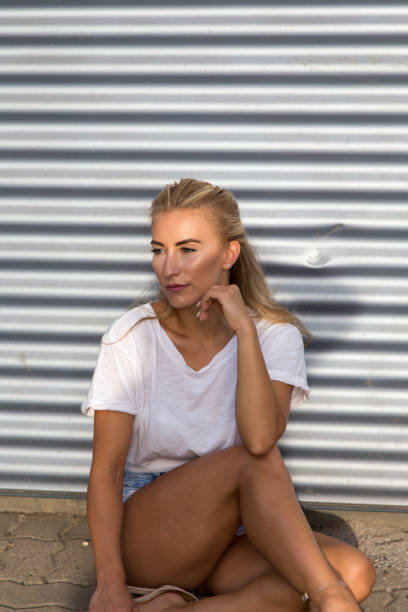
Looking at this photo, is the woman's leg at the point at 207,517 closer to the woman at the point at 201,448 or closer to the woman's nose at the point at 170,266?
the woman at the point at 201,448

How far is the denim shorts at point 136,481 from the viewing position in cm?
287

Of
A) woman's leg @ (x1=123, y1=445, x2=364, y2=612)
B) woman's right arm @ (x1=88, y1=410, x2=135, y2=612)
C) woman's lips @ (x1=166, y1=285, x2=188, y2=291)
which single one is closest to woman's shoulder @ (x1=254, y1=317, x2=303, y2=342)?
woman's lips @ (x1=166, y1=285, x2=188, y2=291)

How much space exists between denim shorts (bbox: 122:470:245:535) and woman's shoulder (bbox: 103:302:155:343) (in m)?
0.60

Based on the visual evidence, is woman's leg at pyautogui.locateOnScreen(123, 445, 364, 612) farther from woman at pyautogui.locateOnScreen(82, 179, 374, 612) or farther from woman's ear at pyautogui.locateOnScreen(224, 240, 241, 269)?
woman's ear at pyautogui.locateOnScreen(224, 240, 241, 269)

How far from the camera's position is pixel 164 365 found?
2.82 m

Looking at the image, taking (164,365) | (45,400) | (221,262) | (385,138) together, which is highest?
(385,138)

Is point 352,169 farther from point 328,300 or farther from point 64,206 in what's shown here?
point 64,206

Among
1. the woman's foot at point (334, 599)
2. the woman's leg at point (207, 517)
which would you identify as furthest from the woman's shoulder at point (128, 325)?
the woman's foot at point (334, 599)

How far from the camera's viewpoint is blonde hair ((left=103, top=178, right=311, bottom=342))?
2.75 metres

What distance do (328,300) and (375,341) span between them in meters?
0.33

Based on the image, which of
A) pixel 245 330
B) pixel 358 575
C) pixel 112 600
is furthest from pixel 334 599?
pixel 245 330

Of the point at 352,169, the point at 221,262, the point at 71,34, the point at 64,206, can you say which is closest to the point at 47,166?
the point at 64,206

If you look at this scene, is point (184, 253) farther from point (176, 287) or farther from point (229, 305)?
point (229, 305)

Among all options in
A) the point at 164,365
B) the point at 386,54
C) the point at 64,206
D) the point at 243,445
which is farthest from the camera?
the point at 64,206
